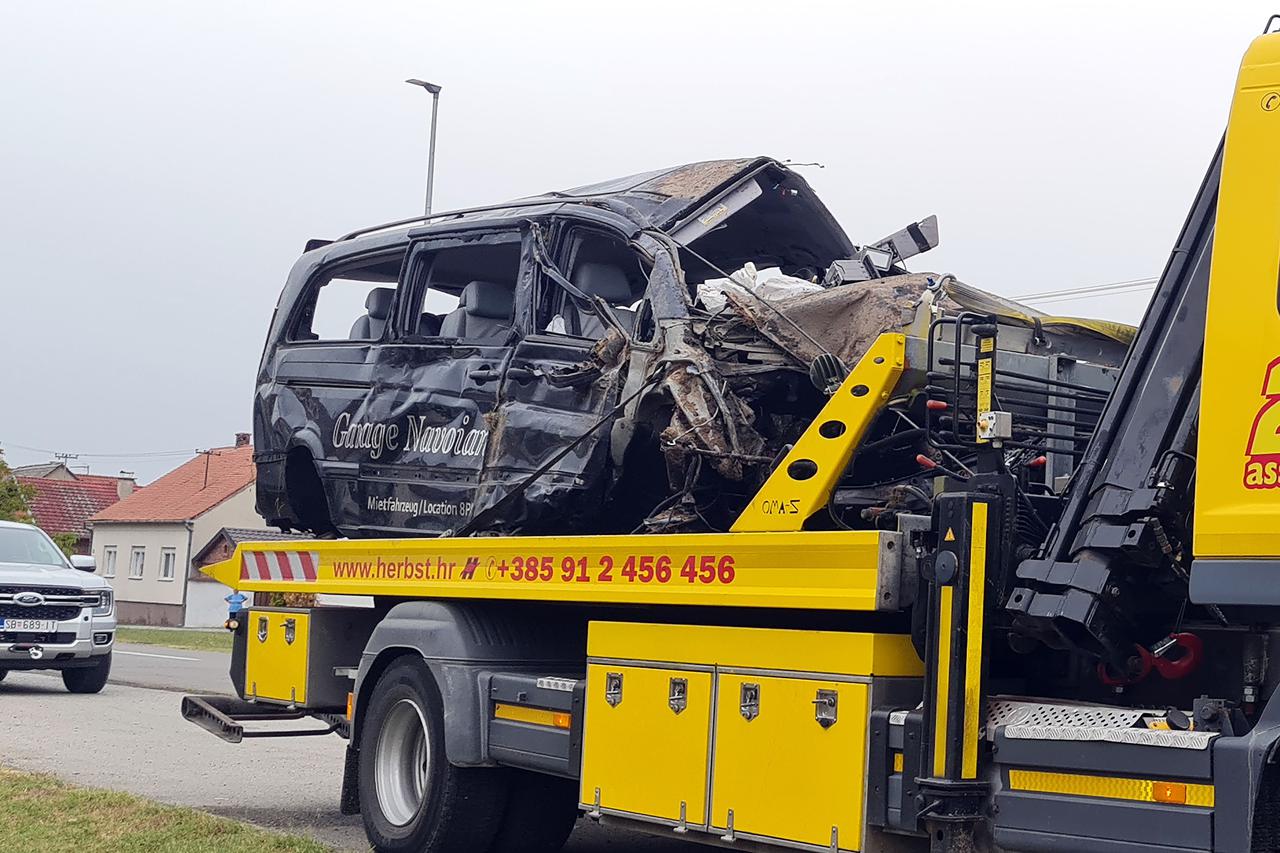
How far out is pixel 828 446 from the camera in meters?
6.34

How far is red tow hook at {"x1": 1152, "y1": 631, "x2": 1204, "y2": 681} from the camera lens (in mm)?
5266

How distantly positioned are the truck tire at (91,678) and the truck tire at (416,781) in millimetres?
10088

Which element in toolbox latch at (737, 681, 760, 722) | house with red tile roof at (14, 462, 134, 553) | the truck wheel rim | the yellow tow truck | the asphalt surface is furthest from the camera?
house with red tile roof at (14, 462, 134, 553)

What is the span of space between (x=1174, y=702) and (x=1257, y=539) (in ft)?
3.24

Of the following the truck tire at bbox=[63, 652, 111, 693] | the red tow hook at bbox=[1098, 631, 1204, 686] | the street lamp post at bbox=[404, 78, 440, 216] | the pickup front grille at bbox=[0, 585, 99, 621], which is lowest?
the truck tire at bbox=[63, 652, 111, 693]

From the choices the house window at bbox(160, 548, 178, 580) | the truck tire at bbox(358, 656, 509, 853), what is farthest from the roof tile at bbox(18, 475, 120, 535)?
the truck tire at bbox(358, 656, 509, 853)

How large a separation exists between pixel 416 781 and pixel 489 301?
243cm

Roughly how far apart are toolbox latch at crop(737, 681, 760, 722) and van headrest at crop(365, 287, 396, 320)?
3.87 meters

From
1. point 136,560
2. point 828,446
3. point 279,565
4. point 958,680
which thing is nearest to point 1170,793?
point 958,680

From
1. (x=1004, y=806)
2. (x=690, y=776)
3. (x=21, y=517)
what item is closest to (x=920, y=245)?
(x=690, y=776)

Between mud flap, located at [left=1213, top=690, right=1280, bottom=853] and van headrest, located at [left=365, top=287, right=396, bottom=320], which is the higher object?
van headrest, located at [left=365, top=287, right=396, bottom=320]

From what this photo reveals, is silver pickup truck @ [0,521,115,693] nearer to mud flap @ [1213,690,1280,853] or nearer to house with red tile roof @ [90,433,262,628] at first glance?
mud flap @ [1213,690,1280,853]

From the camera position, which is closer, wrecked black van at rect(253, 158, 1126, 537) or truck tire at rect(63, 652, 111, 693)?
wrecked black van at rect(253, 158, 1126, 537)

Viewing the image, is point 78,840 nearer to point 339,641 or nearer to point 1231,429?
point 339,641
